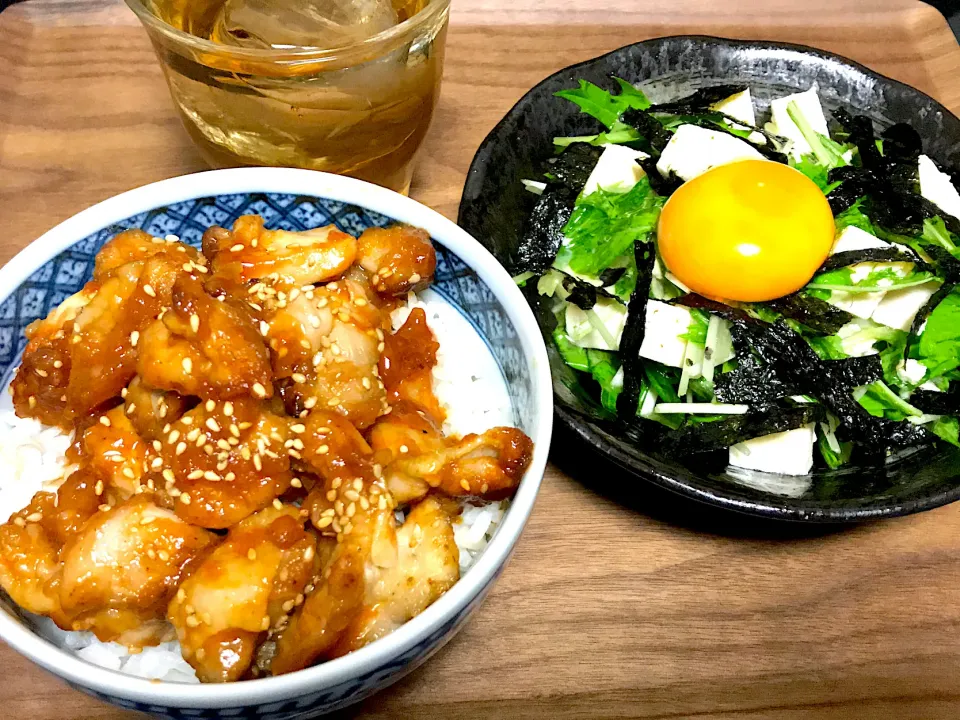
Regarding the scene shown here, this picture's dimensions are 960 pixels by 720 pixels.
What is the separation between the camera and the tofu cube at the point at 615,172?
2.06 m

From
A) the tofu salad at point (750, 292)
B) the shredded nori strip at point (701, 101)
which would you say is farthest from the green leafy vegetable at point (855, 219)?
the shredded nori strip at point (701, 101)

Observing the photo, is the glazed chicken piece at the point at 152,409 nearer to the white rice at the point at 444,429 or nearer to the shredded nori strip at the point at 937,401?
the white rice at the point at 444,429

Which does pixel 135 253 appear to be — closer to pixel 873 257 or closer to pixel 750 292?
pixel 750 292

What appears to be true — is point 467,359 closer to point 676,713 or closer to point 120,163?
point 676,713

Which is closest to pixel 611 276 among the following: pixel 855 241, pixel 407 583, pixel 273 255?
pixel 855 241

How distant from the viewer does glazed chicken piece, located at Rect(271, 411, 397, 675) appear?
98cm

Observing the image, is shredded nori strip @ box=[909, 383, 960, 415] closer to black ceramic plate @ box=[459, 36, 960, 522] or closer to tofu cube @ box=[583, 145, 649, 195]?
black ceramic plate @ box=[459, 36, 960, 522]

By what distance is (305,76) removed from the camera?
58.9 inches

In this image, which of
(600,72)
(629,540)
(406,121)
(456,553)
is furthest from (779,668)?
(600,72)

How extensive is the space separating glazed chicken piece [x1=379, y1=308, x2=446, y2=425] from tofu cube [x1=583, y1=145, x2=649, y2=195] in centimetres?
86

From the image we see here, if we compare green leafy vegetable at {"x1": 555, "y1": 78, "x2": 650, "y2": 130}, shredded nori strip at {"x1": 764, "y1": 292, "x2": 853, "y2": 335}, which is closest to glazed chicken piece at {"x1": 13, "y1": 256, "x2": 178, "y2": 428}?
green leafy vegetable at {"x1": 555, "y1": 78, "x2": 650, "y2": 130}

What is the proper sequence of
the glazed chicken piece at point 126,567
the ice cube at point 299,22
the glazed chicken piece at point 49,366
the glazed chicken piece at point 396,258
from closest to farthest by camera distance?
the glazed chicken piece at point 126,567 → the glazed chicken piece at point 49,366 → the glazed chicken piece at point 396,258 → the ice cube at point 299,22

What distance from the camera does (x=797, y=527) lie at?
5.40 feet

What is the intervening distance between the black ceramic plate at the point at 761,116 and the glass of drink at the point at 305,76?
27cm
